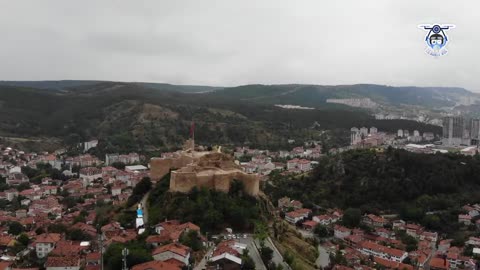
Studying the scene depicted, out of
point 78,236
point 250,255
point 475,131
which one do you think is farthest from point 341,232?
point 475,131

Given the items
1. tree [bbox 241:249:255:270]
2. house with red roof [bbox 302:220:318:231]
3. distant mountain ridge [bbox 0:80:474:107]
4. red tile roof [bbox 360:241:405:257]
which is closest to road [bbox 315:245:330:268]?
red tile roof [bbox 360:241:405:257]

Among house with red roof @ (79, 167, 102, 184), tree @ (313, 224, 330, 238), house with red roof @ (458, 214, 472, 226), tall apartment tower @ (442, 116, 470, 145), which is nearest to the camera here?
tree @ (313, 224, 330, 238)

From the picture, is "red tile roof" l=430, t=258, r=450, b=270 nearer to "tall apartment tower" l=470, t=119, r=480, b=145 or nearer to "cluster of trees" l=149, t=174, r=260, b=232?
"cluster of trees" l=149, t=174, r=260, b=232

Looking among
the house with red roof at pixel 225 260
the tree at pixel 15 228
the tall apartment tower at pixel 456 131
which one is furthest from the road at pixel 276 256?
the tall apartment tower at pixel 456 131

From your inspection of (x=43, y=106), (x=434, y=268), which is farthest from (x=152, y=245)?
(x=43, y=106)

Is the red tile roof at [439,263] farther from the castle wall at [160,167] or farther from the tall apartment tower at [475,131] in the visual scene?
the tall apartment tower at [475,131]

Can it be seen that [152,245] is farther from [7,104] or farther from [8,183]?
[7,104]
